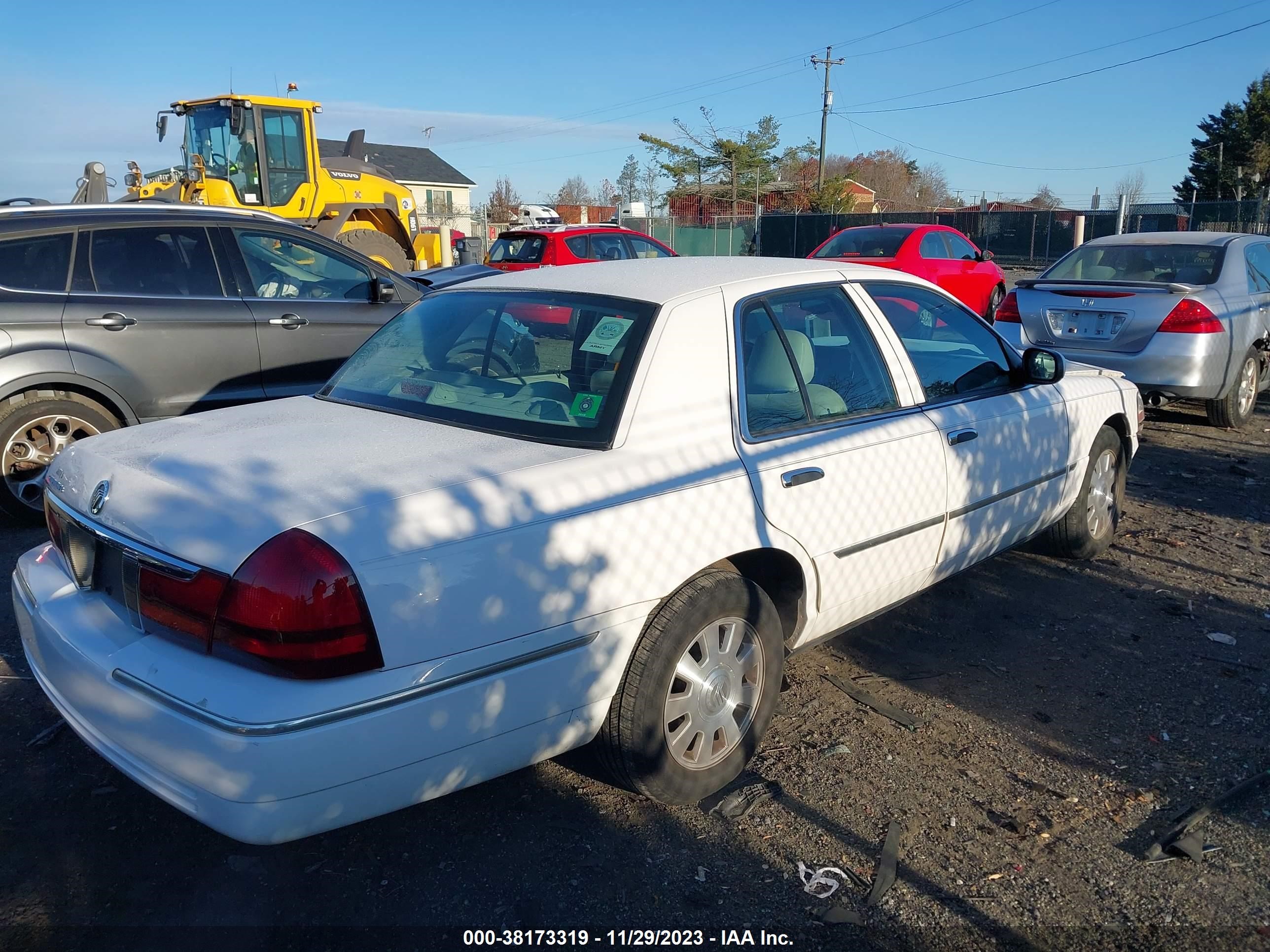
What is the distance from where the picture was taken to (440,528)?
2469mm

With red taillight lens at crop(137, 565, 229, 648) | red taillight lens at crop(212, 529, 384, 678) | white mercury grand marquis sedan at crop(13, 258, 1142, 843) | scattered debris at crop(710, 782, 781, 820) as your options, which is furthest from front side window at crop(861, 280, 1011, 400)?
red taillight lens at crop(137, 565, 229, 648)

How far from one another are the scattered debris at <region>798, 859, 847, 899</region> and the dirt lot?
0.8 inches

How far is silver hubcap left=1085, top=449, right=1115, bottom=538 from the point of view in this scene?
17.1ft

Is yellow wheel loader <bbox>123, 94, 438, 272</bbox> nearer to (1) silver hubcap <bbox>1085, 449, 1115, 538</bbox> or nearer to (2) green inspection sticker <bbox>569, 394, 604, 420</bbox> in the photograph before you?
(1) silver hubcap <bbox>1085, 449, 1115, 538</bbox>

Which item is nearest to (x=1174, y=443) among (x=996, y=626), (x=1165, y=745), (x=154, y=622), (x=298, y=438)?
(x=996, y=626)

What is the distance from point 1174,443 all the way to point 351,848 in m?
7.47

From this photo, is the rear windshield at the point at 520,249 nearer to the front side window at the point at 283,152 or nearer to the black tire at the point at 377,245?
the black tire at the point at 377,245

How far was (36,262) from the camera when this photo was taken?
5.71 metres

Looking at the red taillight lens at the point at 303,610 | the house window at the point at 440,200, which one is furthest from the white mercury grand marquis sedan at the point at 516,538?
the house window at the point at 440,200

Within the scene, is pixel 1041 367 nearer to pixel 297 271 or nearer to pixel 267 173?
pixel 297 271

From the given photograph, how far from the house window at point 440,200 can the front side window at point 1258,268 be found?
51380mm

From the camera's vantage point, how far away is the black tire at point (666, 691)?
2.86 m

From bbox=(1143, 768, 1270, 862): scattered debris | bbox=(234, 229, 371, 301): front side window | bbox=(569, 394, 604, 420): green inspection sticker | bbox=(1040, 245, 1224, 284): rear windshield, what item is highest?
bbox=(1040, 245, 1224, 284): rear windshield

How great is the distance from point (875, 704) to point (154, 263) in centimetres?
495
